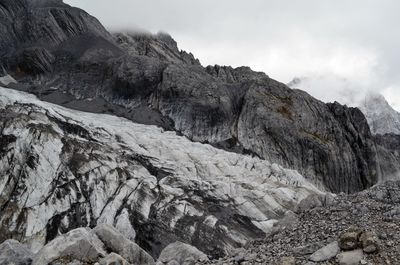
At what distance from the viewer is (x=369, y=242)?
62.5 feet

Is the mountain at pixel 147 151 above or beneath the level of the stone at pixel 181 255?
above

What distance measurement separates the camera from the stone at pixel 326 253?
19547 millimetres

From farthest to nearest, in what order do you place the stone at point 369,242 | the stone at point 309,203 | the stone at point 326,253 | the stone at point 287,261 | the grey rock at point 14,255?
the stone at point 309,203 < the grey rock at point 14,255 < the stone at point 287,261 < the stone at point 326,253 < the stone at point 369,242

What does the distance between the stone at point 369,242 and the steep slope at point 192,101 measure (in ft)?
167

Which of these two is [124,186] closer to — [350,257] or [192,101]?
[192,101]

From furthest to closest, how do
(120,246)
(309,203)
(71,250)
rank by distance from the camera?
(309,203), (120,246), (71,250)

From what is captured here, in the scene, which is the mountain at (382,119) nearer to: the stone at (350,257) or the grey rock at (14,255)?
the stone at (350,257)

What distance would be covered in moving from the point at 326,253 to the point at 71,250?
13.2 m

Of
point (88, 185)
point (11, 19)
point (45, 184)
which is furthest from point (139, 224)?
point (11, 19)

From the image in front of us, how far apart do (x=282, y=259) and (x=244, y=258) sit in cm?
288

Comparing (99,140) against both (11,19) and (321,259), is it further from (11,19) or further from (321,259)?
(11,19)

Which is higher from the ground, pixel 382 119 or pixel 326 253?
pixel 382 119

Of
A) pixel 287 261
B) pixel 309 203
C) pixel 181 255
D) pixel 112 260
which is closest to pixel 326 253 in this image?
pixel 287 261


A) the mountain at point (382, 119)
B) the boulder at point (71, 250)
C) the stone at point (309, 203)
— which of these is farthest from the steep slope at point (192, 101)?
the mountain at point (382, 119)
